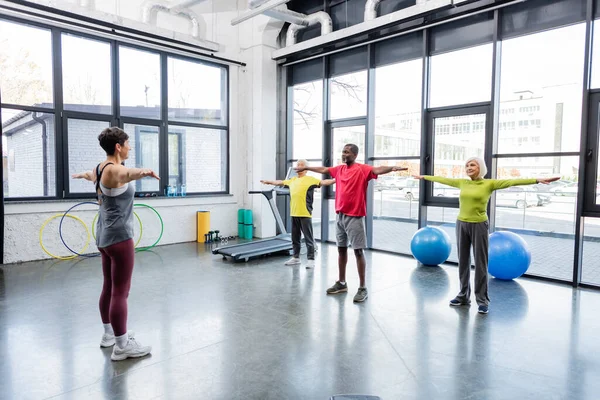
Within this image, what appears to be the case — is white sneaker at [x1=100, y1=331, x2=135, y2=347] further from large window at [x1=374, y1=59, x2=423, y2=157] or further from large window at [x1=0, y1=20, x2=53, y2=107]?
large window at [x1=374, y1=59, x2=423, y2=157]

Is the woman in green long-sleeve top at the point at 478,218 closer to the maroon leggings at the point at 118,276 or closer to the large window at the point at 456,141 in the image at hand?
the large window at the point at 456,141

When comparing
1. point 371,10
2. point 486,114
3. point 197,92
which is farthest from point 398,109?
point 197,92

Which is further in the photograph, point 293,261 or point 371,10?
point 371,10

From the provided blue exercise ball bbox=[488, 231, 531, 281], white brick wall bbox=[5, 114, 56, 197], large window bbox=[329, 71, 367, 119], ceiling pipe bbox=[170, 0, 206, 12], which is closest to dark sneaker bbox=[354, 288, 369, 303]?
blue exercise ball bbox=[488, 231, 531, 281]

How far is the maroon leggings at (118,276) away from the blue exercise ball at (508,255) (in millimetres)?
4219

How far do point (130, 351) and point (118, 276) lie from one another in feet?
1.93

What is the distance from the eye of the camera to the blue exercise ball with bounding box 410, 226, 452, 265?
5.55m

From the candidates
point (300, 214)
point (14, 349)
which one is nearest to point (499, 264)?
point (300, 214)

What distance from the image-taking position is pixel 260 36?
802 centimetres

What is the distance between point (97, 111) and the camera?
21.5 ft

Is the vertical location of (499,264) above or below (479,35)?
below

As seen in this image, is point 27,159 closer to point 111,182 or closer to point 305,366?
point 111,182

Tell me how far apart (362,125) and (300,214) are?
2.47m

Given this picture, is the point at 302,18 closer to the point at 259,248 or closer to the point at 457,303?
the point at 259,248
